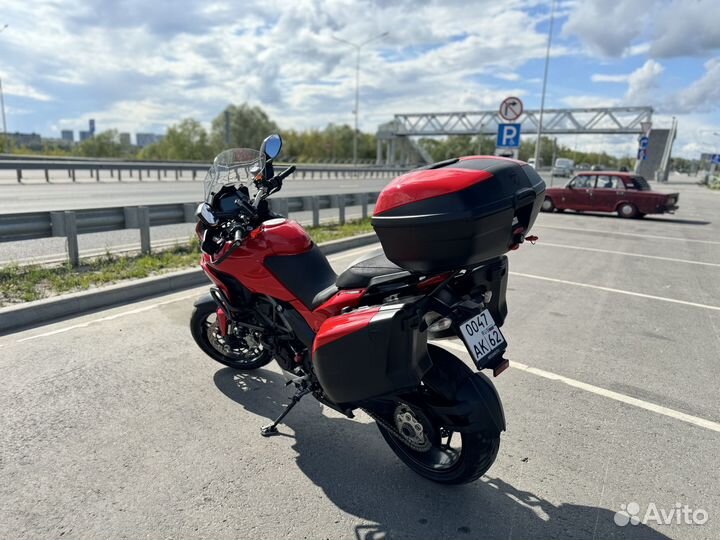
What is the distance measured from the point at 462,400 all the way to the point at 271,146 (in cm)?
226

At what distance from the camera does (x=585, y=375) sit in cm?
417

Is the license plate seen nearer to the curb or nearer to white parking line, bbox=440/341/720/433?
white parking line, bbox=440/341/720/433

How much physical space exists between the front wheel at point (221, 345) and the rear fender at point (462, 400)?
1.72m

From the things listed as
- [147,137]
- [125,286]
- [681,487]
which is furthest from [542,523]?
[147,137]

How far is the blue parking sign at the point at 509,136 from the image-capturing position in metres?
11.8

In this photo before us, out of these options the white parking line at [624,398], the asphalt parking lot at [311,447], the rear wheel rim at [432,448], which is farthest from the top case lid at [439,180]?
the white parking line at [624,398]

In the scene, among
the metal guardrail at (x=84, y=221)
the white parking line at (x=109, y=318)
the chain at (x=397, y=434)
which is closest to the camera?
the chain at (x=397, y=434)

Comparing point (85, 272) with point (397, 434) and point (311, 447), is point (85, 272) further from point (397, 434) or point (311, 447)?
point (397, 434)

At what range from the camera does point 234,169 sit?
369 cm

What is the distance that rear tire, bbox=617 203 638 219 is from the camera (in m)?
16.4

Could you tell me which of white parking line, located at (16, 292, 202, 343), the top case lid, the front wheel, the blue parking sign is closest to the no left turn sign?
the blue parking sign

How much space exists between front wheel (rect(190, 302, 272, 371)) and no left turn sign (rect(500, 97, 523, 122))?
1007cm

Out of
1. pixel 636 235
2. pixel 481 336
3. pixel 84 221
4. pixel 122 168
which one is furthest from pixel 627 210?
pixel 122 168

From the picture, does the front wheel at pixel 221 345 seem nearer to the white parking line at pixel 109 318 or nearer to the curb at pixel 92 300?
the white parking line at pixel 109 318
